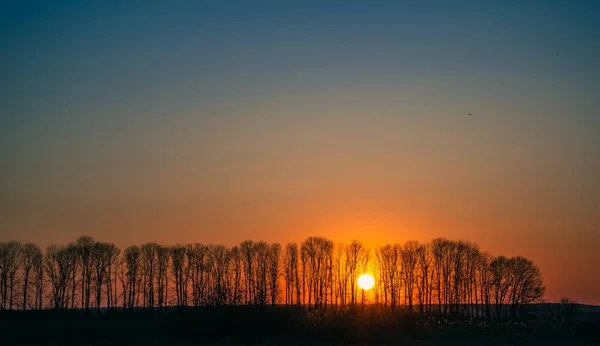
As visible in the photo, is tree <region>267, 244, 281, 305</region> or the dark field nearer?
the dark field

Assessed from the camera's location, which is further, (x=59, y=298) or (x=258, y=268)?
(x=258, y=268)

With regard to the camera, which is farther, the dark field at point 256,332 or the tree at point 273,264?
the tree at point 273,264

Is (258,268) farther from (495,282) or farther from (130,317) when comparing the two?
(495,282)

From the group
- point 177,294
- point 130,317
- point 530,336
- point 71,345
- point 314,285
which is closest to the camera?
point 71,345

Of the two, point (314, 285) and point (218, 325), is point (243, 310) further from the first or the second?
point (314, 285)

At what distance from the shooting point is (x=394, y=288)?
113625 mm

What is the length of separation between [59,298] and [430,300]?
6104 centimetres

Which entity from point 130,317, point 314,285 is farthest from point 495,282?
point 130,317

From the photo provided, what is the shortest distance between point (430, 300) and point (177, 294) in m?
43.4

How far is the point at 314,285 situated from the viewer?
112188mm

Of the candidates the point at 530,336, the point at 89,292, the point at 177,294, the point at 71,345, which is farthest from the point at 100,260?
the point at 530,336

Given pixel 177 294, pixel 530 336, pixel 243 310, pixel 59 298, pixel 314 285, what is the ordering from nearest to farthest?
pixel 243 310 → pixel 530 336 → pixel 59 298 → pixel 177 294 → pixel 314 285

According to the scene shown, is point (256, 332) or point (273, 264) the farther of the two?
point (273, 264)

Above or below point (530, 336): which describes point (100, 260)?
above
